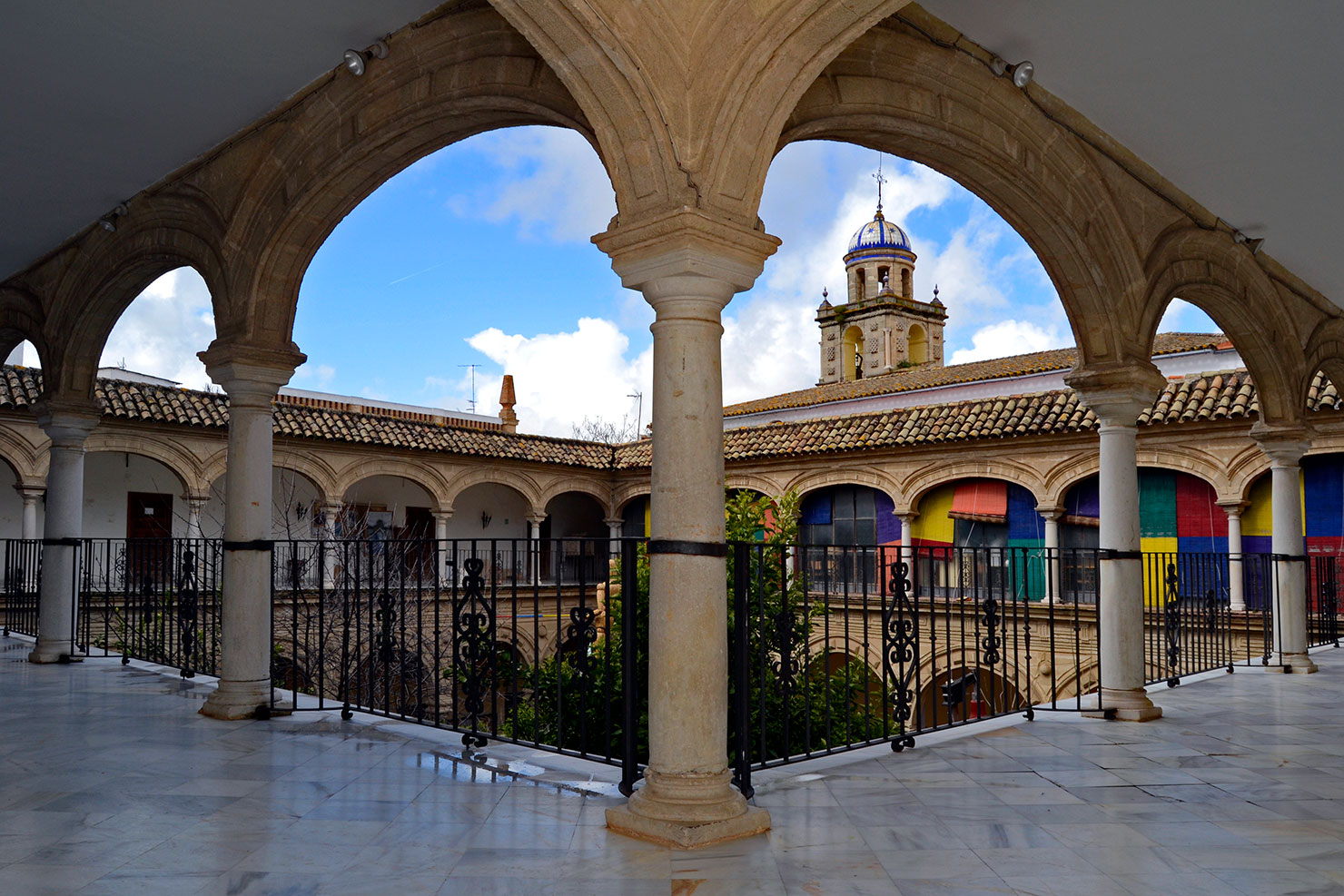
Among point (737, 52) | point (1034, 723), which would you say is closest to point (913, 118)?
point (737, 52)

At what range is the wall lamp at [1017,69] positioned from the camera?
216 inches

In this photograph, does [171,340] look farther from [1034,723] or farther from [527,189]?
[1034,723]

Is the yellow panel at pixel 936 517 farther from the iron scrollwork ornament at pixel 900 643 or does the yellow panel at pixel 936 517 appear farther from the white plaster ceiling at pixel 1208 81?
the iron scrollwork ornament at pixel 900 643

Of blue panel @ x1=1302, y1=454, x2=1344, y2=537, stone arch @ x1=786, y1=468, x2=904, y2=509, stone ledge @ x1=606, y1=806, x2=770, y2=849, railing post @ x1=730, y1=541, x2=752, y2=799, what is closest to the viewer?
stone ledge @ x1=606, y1=806, x2=770, y2=849

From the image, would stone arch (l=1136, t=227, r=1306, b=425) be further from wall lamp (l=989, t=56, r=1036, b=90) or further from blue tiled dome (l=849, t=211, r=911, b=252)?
blue tiled dome (l=849, t=211, r=911, b=252)

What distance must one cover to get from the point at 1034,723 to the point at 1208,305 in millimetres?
3998

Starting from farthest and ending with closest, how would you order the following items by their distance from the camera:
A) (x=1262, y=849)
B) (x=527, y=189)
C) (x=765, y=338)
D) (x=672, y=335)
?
(x=765, y=338) → (x=527, y=189) → (x=672, y=335) → (x=1262, y=849)

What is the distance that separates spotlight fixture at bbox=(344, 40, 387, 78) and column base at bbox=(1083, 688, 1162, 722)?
18.8 feet

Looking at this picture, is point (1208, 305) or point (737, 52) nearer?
point (737, 52)

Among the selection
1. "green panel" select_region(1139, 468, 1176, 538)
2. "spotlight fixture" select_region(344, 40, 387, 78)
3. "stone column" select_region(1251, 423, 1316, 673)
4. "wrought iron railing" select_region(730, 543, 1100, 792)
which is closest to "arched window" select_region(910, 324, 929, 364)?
"wrought iron railing" select_region(730, 543, 1100, 792)

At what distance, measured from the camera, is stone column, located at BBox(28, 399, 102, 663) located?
875 centimetres

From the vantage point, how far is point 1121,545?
6434mm

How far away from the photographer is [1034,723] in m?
6.18

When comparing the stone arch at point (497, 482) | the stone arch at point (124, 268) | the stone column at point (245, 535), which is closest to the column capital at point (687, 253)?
the stone column at point (245, 535)
